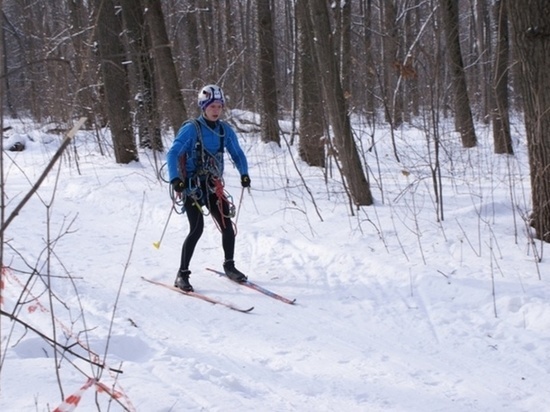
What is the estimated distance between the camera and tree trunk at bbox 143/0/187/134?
1098 cm

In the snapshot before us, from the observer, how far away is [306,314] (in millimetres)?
4820

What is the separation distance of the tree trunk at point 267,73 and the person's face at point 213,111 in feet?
25.3

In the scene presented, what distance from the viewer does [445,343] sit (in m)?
4.16

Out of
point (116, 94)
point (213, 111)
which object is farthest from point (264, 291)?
point (116, 94)

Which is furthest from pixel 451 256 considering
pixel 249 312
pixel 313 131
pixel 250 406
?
pixel 313 131

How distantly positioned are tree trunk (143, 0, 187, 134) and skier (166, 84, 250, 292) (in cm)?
543

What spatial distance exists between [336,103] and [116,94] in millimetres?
6558

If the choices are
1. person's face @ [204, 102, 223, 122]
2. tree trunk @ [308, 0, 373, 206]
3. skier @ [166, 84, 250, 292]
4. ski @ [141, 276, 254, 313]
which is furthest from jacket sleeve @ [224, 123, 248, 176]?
tree trunk @ [308, 0, 373, 206]

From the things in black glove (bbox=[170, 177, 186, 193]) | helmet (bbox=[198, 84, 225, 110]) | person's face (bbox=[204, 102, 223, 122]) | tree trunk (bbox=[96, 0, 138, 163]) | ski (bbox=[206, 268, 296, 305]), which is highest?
tree trunk (bbox=[96, 0, 138, 163])

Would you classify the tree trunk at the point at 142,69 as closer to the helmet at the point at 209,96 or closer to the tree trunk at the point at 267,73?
the tree trunk at the point at 267,73

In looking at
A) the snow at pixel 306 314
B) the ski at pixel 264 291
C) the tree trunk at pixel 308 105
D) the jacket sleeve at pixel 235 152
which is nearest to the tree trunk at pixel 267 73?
the tree trunk at pixel 308 105

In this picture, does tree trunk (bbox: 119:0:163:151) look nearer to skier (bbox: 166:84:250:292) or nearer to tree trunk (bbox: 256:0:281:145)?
tree trunk (bbox: 256:0:281:145)

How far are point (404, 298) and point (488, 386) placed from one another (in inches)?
55.4

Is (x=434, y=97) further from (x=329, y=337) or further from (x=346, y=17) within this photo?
(x=346, y=17)
